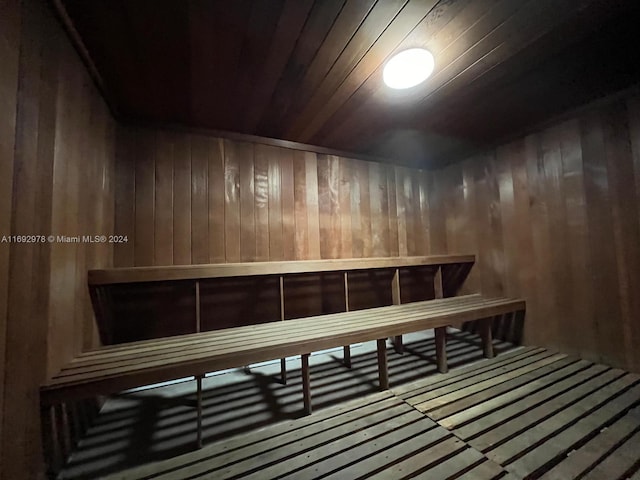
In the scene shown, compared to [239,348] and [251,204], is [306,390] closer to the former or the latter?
[239,348]

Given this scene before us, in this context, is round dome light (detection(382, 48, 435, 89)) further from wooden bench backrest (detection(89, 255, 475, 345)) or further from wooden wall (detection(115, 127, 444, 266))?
wooden bench backrest (detection(89, 255, 475, 345))

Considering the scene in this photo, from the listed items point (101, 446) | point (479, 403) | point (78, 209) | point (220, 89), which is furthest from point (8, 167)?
point (479, 403)

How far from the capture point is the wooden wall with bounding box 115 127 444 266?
193 centimetres

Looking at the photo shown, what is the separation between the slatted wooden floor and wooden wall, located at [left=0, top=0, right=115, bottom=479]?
55cm

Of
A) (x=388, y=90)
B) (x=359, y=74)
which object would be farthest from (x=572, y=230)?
(x=359, y=74)

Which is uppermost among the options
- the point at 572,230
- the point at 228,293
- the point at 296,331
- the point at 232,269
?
the point at 572,230

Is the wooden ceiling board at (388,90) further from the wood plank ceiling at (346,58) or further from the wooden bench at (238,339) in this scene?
the wooden bench at (238,339)

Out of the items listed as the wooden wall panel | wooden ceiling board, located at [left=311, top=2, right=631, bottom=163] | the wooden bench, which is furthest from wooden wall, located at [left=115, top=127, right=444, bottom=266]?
wooden ceiling board, located at [left=311, top=2, right=631, bottom=163]

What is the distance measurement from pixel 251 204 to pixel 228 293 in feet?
2.55

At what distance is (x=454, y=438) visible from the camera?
1242 mm

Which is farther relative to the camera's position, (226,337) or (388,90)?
(388,90)

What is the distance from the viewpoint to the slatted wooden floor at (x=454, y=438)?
1070 millimetres

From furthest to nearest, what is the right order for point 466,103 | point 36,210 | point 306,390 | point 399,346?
1. point 399,346
2. point 466,103
3. point 306,390
4. point 36,210

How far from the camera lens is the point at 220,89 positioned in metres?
1.65
